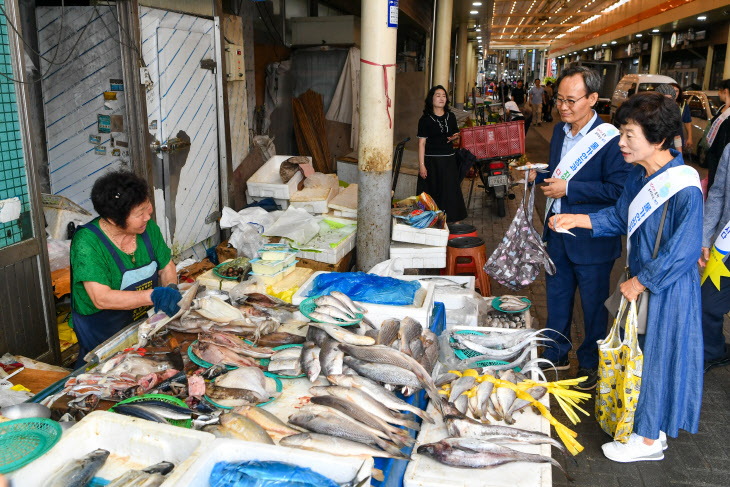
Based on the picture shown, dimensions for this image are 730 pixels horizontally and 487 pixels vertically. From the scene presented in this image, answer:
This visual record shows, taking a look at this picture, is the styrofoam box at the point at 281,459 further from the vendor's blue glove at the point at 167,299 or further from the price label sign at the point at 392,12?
the price label sign at the point at 392,12

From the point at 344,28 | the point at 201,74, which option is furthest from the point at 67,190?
the point at 344,28

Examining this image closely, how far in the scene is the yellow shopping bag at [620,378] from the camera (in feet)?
11.9

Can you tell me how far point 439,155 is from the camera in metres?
8.67

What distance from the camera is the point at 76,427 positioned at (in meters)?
2.29

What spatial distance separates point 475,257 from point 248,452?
4.46 metres

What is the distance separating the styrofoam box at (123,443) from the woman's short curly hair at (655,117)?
113 inches

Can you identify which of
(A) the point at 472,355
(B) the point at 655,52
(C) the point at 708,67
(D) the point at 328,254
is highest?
(B) the point at 655,52

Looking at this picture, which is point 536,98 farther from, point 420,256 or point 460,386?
point 460,386

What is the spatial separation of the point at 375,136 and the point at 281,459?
418 cm

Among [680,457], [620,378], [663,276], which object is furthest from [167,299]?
[680,457]

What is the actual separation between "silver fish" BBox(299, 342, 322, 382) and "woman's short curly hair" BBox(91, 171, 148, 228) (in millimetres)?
1460

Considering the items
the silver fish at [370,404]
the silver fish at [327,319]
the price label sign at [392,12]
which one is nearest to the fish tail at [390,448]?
the silver fish at [370,404]

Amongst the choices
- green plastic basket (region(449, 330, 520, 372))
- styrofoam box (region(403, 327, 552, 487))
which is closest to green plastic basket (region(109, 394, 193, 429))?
styrofoam box (region(403, 327, 552, 487))

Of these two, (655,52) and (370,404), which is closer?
(370,404)
